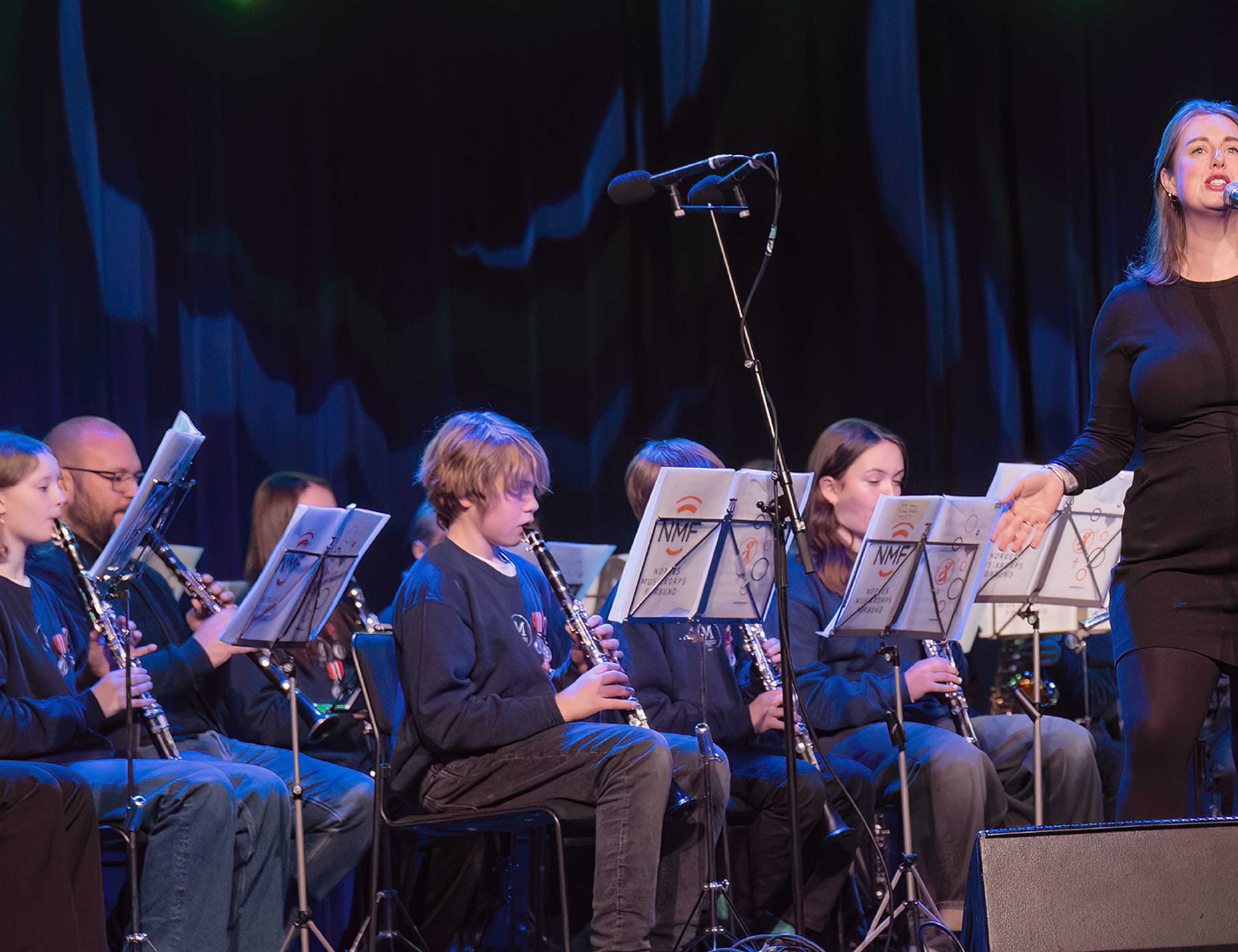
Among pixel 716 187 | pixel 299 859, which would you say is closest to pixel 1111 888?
pixel 716 187

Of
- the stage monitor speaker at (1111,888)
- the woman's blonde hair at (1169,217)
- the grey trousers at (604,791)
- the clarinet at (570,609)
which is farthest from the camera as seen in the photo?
the clarinet at (570,609)

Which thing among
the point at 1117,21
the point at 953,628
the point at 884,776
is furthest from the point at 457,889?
Answer: the point at 1117,21

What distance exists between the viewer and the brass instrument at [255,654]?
3.62 m

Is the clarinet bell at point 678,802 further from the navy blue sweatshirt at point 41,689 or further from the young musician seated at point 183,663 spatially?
the navy blue sweatshirt at point 41,689

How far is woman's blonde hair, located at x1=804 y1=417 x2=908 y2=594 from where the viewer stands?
405 cm

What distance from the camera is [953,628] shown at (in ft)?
11.5

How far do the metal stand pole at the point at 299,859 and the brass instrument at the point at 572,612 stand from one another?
2.21 feet

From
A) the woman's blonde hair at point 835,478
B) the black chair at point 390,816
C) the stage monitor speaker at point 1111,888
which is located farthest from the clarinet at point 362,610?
the stage monitor speaker at point 1111,888

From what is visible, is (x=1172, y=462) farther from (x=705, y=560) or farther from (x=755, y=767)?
(x=755, y=767)

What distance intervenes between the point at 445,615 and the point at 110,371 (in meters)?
1.83

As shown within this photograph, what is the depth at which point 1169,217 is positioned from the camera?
2.46 m

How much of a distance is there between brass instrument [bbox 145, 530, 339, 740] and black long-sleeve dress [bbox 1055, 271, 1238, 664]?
2106 millimetres

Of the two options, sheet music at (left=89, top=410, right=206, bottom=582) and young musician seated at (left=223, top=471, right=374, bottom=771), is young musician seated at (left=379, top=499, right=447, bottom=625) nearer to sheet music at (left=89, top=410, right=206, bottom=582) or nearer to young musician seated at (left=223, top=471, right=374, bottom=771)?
young musician seated at (left=223, top=471, right=374, bottom=771)

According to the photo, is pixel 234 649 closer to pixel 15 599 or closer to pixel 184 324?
pixel 15 599
